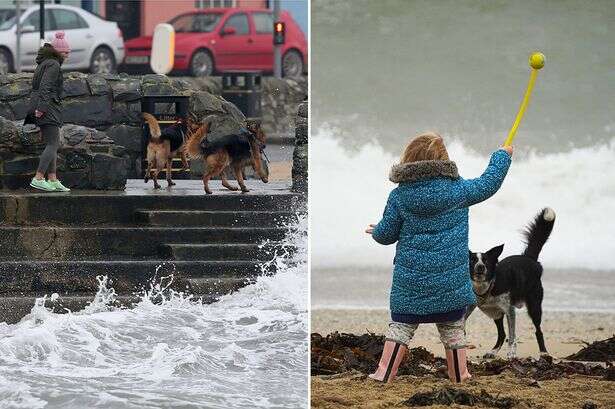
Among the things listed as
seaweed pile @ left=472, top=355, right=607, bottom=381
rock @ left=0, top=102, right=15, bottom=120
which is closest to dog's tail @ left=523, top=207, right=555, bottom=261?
seaweed pile @ left=472, top=355, right=607, bottom=381

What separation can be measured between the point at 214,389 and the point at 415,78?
251 centimetres

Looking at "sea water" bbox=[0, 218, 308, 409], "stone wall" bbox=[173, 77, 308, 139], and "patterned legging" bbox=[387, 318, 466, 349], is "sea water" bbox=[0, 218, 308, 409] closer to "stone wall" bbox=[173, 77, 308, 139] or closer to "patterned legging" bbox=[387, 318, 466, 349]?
Answer: "patterned legging" bbox=[387, 318, 466, 349]

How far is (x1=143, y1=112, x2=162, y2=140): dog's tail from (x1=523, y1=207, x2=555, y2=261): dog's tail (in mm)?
2897

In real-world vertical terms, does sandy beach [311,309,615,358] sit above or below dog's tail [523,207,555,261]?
below

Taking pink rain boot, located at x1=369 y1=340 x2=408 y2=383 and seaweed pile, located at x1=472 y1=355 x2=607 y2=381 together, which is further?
seaweed pile, located at x1=472 y1=355 x2=607 y2=381

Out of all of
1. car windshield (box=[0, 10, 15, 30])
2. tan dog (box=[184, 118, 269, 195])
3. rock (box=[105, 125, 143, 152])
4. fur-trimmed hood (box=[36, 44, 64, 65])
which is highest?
car windshield (box=[0, 10, 15, 30])

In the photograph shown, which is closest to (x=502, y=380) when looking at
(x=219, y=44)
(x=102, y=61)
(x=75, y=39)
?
(x=102, y=61)

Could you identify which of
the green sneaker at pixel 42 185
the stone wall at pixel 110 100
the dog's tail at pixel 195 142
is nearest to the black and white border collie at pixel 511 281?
the dog's tail at pixel 195 142

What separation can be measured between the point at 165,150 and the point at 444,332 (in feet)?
12.2

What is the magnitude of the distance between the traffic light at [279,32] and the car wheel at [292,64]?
60.6 inches

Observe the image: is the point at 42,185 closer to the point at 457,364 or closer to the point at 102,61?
the point at 457,364

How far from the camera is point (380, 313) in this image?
9.34 metres

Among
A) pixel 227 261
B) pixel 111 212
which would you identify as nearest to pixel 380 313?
pixel 227 261

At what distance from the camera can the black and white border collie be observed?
23.2 feet
